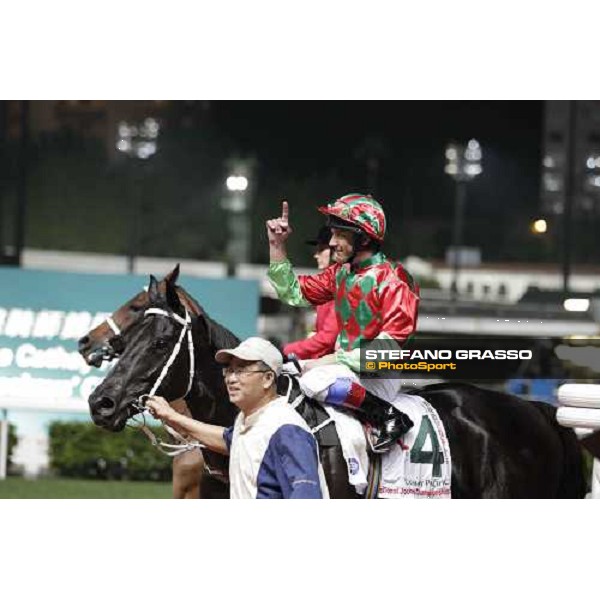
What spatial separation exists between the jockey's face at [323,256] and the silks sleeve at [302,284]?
187mm

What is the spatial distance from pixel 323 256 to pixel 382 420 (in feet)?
3.24

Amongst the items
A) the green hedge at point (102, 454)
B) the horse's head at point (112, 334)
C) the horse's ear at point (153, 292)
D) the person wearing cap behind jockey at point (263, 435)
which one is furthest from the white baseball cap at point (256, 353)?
the green hedge at point (102, 454)

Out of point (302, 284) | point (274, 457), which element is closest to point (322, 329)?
point (302, 284)

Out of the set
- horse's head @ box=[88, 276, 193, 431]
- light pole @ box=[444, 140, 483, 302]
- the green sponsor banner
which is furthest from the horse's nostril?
light pole @ box=[444, 140, 483, 302]

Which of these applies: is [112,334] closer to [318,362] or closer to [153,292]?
[153,292]

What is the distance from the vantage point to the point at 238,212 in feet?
20.8

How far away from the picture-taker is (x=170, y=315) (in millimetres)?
5250

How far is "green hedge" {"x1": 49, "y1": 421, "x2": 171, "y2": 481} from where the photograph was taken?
23.6ft

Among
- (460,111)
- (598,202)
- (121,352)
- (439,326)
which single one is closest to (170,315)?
(121,352)

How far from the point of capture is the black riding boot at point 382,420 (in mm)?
5020

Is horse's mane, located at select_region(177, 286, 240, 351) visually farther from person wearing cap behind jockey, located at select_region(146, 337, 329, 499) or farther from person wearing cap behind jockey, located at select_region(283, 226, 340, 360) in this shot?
person wearing cap behind jockey, located at select_region(146, 337, 329, 499)

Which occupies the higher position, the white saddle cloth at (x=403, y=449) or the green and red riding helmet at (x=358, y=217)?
the green and red riding helmet at (x=358, y=217)

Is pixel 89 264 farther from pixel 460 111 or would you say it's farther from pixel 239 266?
pixel 460 111

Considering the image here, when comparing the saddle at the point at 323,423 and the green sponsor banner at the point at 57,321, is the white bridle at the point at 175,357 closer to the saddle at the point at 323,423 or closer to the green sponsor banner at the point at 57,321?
the saddle at the point at 323,423
